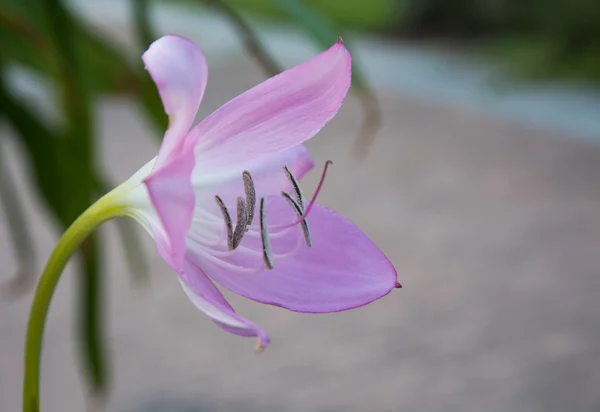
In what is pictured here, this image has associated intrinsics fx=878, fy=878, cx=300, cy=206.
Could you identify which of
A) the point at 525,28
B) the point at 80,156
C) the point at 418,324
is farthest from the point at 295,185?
the point at 525,28

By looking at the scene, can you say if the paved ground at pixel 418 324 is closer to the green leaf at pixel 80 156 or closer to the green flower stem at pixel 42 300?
the green leaf at pixel 80 156

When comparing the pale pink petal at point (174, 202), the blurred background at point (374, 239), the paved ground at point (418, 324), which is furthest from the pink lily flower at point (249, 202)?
the paved ground at point (418, 324)

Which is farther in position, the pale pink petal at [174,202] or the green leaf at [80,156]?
the green leaf at [80,156]

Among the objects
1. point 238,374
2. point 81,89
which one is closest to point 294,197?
point 81,89

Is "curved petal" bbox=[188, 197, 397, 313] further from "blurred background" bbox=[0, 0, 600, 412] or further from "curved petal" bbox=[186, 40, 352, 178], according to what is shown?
"blurred background" bbox=[0, 0, 600, 412]

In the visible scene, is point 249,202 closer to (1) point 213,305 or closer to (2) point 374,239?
(1) point 213,305

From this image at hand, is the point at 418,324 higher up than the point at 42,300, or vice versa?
the point at 42,300
